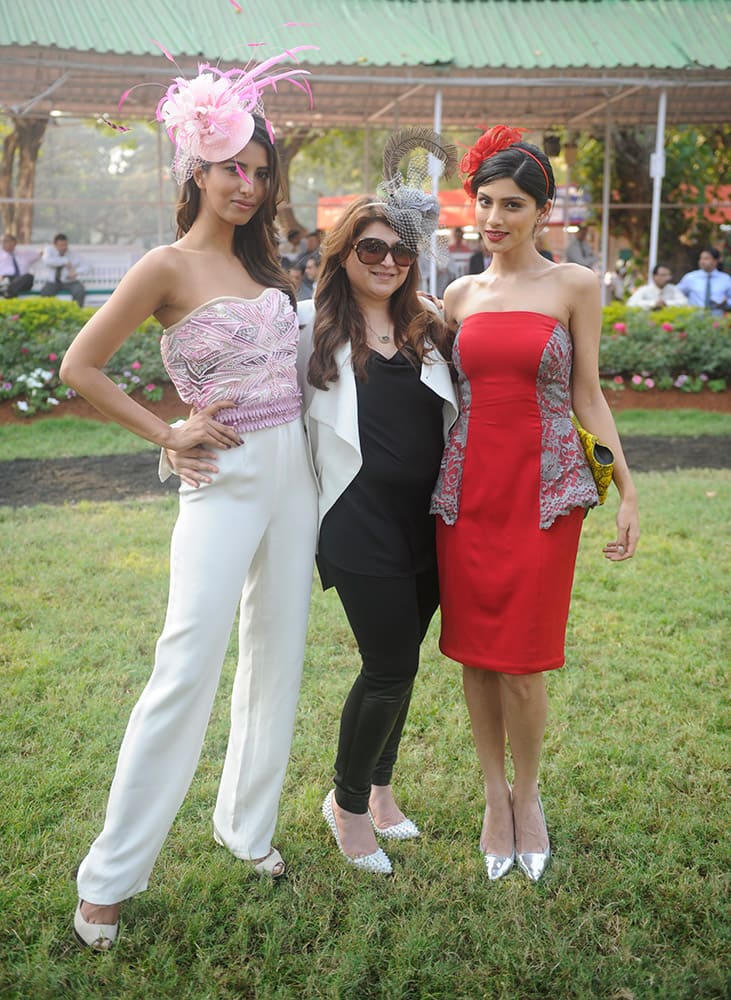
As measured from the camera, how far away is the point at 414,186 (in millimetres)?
2902

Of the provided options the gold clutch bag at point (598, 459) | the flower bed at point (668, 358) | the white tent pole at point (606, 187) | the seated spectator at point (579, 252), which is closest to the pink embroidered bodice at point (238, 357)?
the gold clutch bag at point (598, 459)

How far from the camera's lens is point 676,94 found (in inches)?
631

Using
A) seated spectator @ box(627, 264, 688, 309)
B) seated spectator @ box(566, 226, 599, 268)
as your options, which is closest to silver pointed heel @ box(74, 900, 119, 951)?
seated spectator @ box(627, 264, 688, 309)

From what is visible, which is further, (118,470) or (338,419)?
(118,470)

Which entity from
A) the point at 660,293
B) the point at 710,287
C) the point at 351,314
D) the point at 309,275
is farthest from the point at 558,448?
the point at 710,287

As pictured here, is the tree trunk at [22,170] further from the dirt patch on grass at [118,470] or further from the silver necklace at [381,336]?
the silver necklace at [381,336]

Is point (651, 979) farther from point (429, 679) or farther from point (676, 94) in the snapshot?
point (676, 94)

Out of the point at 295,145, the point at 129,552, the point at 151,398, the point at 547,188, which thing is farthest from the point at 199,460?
the point at 295,145

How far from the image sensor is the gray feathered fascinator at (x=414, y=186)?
2812 millimetres

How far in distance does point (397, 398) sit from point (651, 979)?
1.66m

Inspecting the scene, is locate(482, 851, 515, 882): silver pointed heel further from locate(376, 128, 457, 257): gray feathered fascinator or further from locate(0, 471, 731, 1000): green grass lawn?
locate(376, 128, 457, 257): gray feathered fascinator

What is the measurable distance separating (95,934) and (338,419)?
59.3 inches

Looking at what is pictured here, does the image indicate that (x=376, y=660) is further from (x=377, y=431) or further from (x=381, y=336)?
(x=381, y=336)

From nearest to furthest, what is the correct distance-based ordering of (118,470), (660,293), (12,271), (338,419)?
(338,419), (118,470), (660,293), (12,271)
